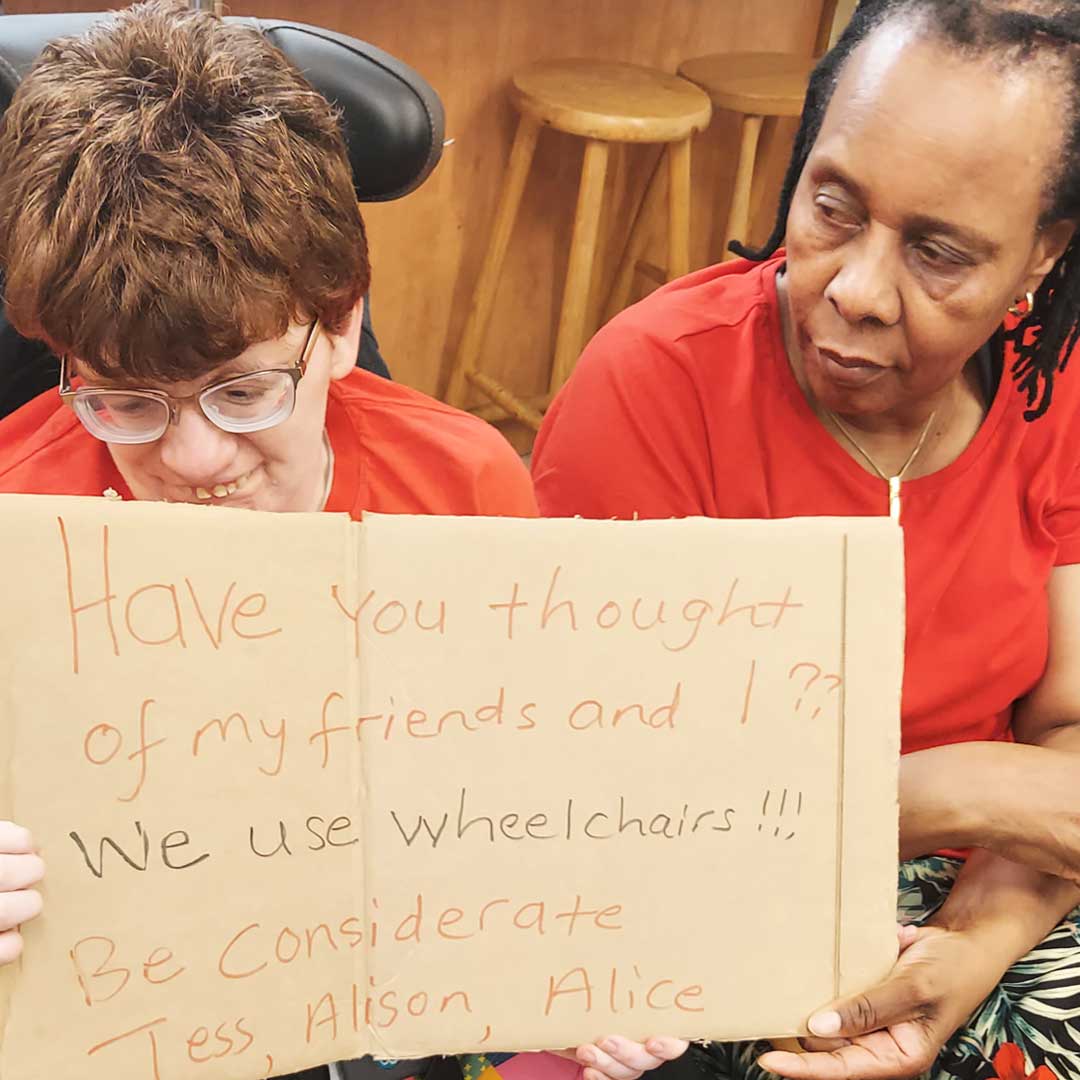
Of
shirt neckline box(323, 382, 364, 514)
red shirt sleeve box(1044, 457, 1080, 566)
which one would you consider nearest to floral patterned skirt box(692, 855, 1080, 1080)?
red shirt sleeve box(1044, 457, 1080, 566)

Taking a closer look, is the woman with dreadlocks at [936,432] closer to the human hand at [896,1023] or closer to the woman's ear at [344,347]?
the human hand at [896,1023]

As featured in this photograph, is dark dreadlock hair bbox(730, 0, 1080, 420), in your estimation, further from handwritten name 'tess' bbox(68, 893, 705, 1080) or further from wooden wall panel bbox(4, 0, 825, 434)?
wooden wall panel bbox(4, 0, 825, 434)

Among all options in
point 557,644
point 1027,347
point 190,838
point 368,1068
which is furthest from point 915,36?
point 368,1068

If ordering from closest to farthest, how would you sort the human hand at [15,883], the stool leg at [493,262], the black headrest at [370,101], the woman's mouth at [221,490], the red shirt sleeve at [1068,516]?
the human hand at [15,883]
the woman's mouth at [221,490]
the black headrest at [370,101]
the red shirt sleeve at [1068,516]
the stool leg at [493,262]

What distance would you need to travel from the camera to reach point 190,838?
30.2 inches

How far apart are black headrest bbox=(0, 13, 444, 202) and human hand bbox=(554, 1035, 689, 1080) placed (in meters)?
0.72

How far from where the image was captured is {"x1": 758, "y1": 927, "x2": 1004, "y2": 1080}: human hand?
2.78 feet

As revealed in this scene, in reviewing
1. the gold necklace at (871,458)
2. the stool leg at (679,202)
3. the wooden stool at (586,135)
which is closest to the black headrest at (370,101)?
the gold necklace at (871,458)

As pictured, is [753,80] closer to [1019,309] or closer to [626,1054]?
[1019,309]

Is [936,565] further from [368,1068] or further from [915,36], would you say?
[368,1068]

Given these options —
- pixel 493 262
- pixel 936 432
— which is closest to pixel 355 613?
pixel 936 432

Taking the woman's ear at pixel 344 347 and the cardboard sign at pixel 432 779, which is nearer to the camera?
the cardboard sign at pixel 432 779

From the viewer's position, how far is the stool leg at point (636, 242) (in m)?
2.90

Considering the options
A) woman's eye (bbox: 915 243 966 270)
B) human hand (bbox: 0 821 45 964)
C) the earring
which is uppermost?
woman's eye (bbox: 915 243 966 270)
